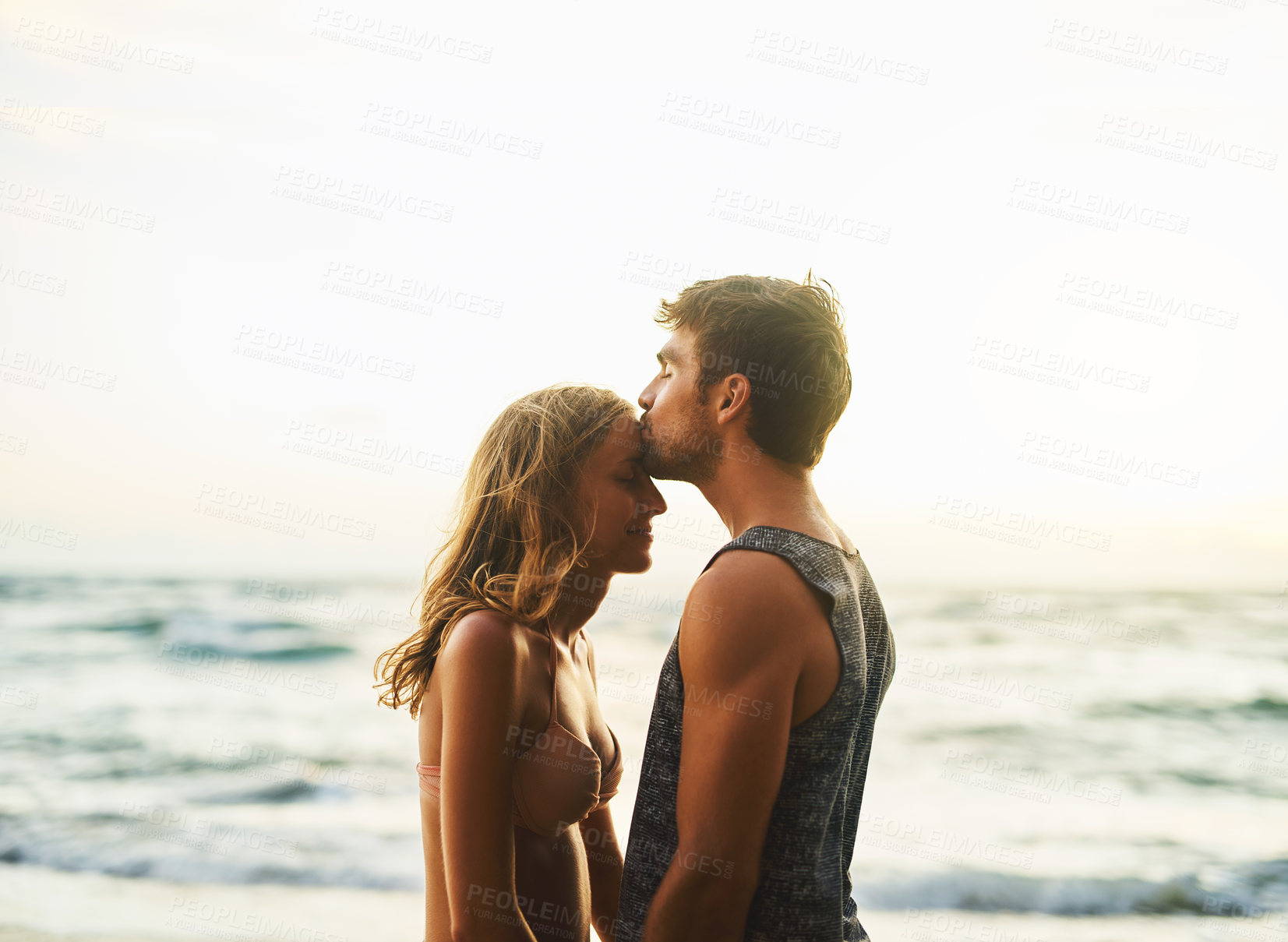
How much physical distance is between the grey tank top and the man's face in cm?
31

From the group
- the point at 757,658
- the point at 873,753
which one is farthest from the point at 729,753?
the point at 873,753

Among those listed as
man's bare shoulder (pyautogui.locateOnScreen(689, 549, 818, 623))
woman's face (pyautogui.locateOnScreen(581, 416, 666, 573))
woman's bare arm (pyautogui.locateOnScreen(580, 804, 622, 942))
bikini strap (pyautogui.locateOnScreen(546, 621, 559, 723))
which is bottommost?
woman's bare arm (pyautogui.locateOnScreen(580, 804, 622, 942))

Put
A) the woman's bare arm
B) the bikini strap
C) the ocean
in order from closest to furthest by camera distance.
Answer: the bikini strap, the woman's bare arm, the ocean

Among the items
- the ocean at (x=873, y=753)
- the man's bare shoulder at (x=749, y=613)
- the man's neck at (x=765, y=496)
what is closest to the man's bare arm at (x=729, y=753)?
the man's bare shoulder at (x=749, y=613)

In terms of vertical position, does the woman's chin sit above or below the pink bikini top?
above

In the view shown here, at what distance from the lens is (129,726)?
423 inches

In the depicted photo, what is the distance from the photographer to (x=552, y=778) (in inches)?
84.7

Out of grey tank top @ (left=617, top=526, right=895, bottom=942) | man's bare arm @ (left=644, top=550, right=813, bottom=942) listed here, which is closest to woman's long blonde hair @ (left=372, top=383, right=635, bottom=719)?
grey tank top @ (left=617, top=526, right=895, bottom=942)

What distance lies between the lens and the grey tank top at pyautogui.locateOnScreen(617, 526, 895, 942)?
6.22 ft

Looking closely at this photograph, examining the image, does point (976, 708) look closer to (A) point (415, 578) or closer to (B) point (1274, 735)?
(B) point (1274, 735)

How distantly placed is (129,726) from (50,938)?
577cm

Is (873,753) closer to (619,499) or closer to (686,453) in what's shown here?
(619,499)

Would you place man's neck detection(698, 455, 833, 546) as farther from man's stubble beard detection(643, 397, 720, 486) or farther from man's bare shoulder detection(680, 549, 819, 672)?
man's bare shoulder detection(680, 549, 819, 672)

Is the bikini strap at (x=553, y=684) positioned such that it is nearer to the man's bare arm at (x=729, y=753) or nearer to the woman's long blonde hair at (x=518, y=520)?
the woman's long blonde hair at (x=518, y=520)
